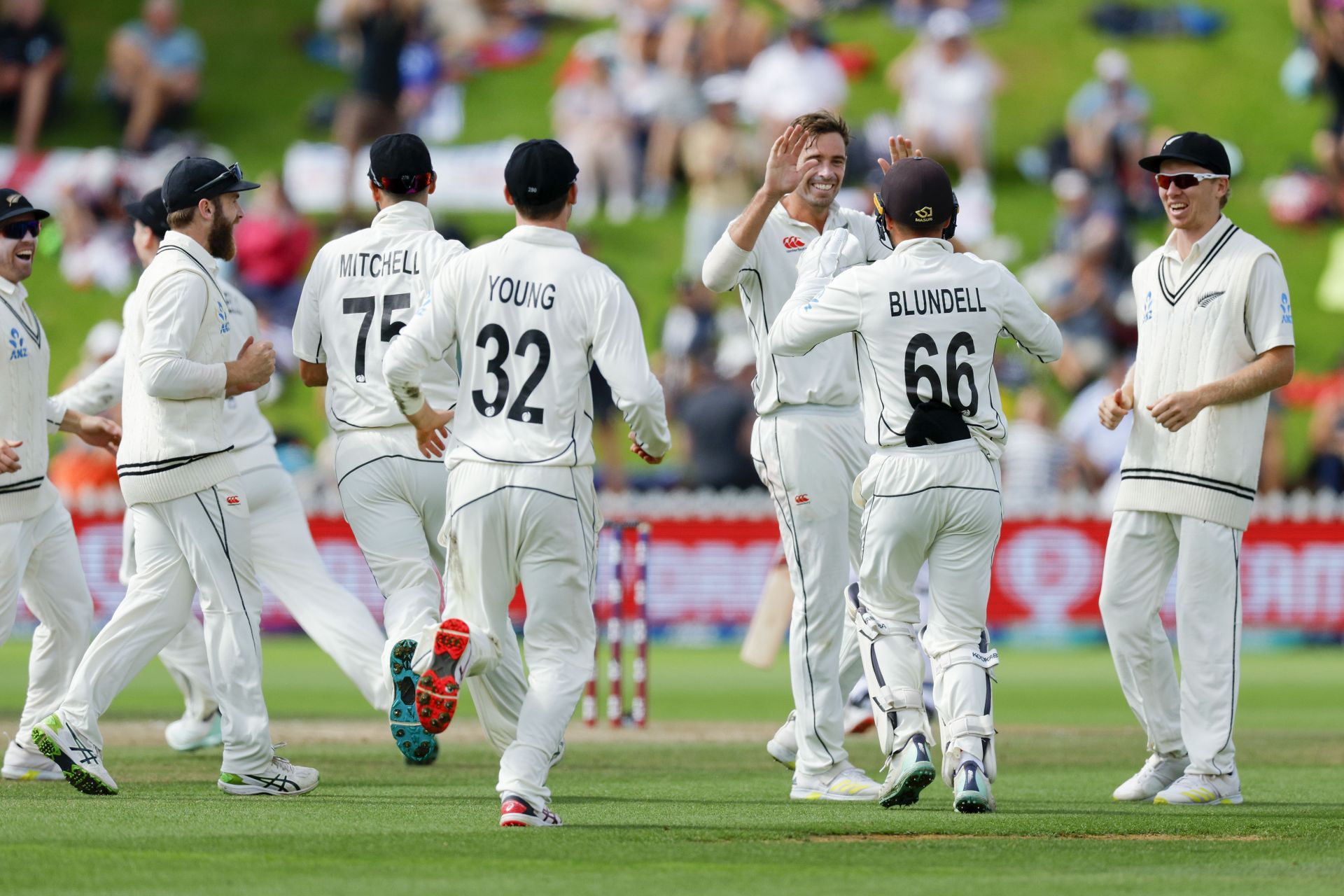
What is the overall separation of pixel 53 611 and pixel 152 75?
19.9 meters

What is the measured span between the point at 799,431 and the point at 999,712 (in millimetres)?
5477

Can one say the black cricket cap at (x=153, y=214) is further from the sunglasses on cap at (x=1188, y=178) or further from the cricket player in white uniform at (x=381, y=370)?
the sunglasses on cap at (x=1188, y=178)

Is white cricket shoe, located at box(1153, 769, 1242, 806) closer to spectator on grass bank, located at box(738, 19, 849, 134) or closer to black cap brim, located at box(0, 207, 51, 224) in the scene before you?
black cap brim, located at box(0, 207, 51, 224)

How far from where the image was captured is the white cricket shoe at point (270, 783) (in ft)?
26.4

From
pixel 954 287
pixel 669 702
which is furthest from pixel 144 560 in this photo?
pixel 669 702

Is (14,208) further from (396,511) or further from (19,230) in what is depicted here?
(396,511)

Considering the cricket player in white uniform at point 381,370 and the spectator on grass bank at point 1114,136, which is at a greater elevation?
the spectator on grass bank at point 1114,136

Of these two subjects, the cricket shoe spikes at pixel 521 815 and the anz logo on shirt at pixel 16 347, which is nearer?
the cricket shoe spikes at pixel 521 815

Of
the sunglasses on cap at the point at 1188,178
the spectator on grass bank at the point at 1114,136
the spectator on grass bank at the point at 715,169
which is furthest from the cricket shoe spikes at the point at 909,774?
the spectator on grass bank at the point at 1114,136

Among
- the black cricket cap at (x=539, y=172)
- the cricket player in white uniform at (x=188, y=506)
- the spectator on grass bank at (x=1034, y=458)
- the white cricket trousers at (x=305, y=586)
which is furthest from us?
the spectator on grass bank at (x=1034, y=458)

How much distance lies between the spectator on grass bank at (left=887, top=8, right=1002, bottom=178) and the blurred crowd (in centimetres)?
3

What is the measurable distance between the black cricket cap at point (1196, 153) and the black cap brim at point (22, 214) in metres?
4.75

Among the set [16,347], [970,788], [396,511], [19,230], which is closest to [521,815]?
[970,788]

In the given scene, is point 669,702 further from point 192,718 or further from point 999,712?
point 192,718
